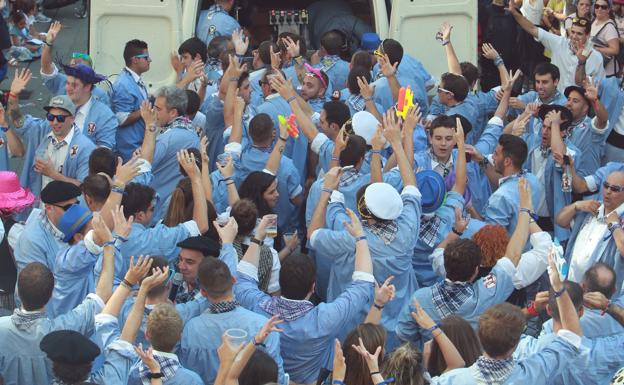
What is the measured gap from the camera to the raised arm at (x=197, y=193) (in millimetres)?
7480

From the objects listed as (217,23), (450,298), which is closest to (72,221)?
(450,298)

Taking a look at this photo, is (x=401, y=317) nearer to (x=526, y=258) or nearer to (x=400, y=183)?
(x=526, y=258)

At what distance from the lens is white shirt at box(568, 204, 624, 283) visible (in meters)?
7.73

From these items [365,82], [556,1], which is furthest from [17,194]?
[556,1]

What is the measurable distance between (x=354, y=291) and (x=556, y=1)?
8.40 m

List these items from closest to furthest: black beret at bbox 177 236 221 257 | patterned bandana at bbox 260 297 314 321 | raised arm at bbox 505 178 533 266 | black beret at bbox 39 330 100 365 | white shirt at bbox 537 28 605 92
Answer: black beret at bbox 39 330 100 365 → patterned bandana at bbox 260 297 314 321 → black beret at bbox 177 236 221 257 → raised arm at bbox 505 178 533 266 → white shirt at bbox 537 28 605 92

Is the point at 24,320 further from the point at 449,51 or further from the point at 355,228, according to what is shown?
the point at 449,51

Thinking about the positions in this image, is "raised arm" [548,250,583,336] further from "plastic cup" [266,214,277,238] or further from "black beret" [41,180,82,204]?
"black beret" [41,180,82,204]

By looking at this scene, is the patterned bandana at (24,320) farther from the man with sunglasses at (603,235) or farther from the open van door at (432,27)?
the open van door at (432,27)

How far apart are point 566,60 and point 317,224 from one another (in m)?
4.93

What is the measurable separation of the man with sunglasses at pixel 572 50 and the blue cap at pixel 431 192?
3.70 meters

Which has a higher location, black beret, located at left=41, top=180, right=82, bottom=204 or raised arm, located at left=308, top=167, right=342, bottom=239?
black beret, located at left=41, top=180, right=82, bottom=204

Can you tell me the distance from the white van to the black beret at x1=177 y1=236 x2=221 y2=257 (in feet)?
15.5

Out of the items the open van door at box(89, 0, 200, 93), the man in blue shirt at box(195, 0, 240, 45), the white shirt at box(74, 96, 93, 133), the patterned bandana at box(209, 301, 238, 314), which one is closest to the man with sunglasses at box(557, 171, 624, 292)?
the patterned bandana at box(209, 301, 238, 314)
